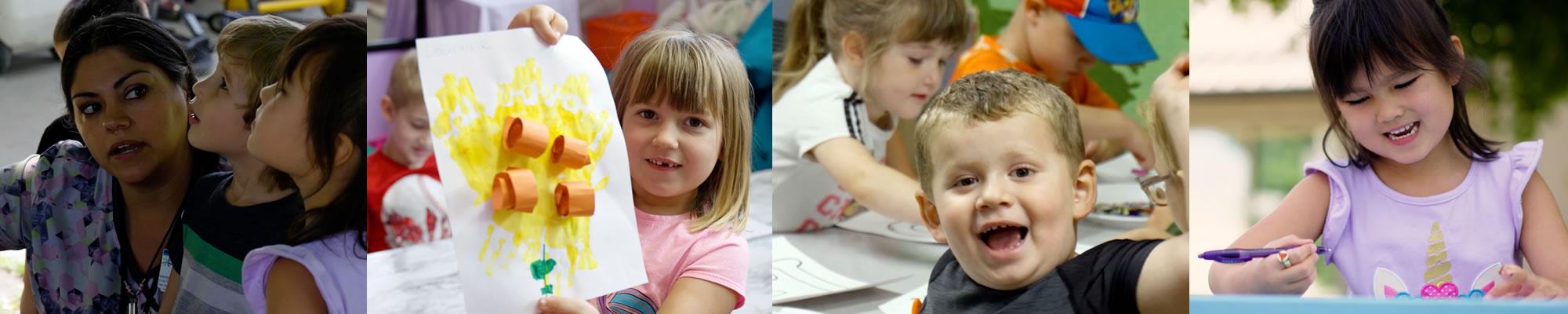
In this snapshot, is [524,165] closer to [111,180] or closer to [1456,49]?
[111,180]

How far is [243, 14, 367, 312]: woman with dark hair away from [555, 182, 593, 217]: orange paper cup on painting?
0.33 m

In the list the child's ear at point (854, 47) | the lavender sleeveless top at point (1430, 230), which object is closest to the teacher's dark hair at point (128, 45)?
the child's ear at point (854, 47)

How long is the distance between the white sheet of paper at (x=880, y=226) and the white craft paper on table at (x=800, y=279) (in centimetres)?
8

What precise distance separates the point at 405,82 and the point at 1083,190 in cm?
118

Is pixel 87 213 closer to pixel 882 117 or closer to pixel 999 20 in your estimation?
pixel 882 117

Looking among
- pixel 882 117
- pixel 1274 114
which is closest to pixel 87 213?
pixel 882 117

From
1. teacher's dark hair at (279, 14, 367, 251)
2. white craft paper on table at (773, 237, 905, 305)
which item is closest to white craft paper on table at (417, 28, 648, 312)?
teacher's dark hair at (279, 14, 367, 251)

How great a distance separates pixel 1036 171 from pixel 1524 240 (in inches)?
41.5

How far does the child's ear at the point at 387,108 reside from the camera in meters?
2.14

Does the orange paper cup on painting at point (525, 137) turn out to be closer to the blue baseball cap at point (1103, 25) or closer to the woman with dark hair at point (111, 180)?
the woman with dark hair at point (111, 180)

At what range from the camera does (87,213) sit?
2.23 metres

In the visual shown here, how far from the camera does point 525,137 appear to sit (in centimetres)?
210

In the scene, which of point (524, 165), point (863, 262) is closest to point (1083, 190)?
point (863, 262)

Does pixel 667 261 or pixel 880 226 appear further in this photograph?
pixel 880 226
